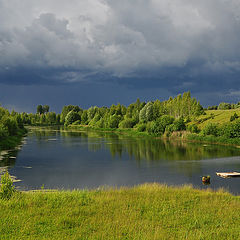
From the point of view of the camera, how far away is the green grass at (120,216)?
11.6m

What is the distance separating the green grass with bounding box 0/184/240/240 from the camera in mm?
11562

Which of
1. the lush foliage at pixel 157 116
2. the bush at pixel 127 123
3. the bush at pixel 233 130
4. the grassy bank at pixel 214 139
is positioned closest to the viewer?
the grassy bank at pixel 214 139

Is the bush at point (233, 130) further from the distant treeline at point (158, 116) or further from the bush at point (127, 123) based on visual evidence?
the bush at point (127, 123)

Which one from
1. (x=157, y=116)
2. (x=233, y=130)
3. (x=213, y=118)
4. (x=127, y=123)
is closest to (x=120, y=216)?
(x=233, y=130)

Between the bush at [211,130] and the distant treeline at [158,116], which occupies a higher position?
the distant treeline at [158,116]

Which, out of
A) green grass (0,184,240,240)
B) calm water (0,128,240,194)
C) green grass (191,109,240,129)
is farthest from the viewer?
green grass (191,109,240,129)

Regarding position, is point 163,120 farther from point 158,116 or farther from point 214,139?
point 158,116

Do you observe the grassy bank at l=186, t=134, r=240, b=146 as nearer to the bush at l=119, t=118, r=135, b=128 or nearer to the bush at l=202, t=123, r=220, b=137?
the bush at l=202, t=123, r=220, b=137

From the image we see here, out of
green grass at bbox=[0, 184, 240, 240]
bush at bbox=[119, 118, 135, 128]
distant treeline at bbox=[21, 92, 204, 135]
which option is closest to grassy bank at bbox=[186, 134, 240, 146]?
distant treeline at bbox=[21, 92, 204, 135]

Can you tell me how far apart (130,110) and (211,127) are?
277 ft

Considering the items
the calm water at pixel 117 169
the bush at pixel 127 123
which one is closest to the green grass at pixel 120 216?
the calm water at pixel 117 169

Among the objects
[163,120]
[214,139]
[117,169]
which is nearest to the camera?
[117,169]

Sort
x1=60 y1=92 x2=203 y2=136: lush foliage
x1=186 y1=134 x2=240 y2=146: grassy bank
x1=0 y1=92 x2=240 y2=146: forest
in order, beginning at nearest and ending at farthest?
x1=186 y1=134 x2=240 y2=146: grassy bank < x1=0 y1=92 x2=240 y2=146: forest < x1=60 y1=92 x2=203 y2=136: lush foliage

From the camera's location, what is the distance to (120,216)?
46.2 feet
